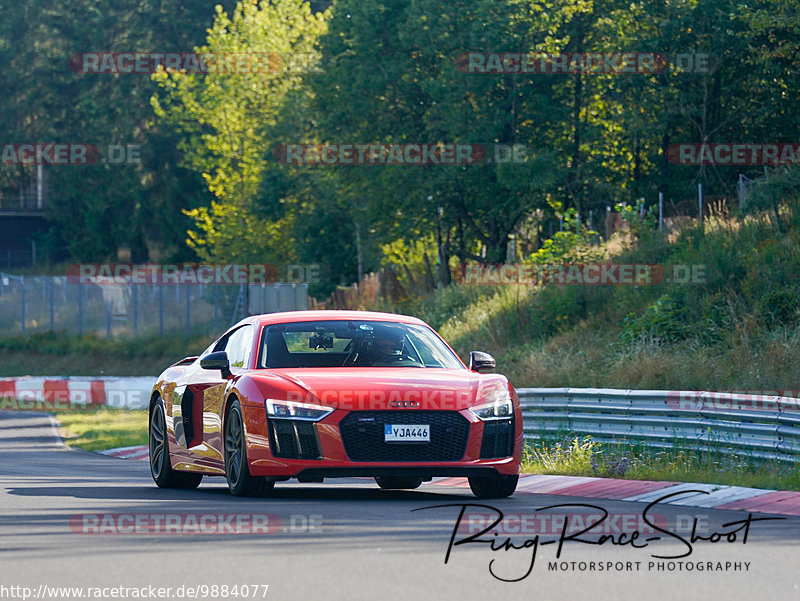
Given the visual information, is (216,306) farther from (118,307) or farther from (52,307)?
(52,307)

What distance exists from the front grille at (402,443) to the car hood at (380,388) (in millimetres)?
63

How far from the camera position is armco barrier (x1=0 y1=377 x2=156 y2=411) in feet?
120

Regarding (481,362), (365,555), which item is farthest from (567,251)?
(365,555)

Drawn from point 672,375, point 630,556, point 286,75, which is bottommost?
point 672,375

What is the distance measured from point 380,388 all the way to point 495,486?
1.39m

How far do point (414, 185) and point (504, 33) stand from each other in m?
5.39

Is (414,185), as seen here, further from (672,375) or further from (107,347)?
(672,375)

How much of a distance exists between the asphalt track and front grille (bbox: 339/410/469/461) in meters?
0.39

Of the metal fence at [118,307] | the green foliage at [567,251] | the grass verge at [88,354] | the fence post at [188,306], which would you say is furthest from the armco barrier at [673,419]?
the fence post at [188,306]

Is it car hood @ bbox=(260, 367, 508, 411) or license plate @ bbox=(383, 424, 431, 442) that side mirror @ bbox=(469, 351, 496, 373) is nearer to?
car hood @ bbox=(260, 367, 508, 411)

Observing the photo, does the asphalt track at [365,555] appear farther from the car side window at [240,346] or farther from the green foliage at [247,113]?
the green foliage at [247,113]

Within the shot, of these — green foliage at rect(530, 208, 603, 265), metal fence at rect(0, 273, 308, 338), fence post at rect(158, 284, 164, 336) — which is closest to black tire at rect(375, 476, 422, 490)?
green foliage at rect(530, 208, 603, 265)

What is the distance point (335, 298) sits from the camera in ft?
169

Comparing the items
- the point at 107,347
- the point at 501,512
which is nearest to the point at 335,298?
the point at 107,347
